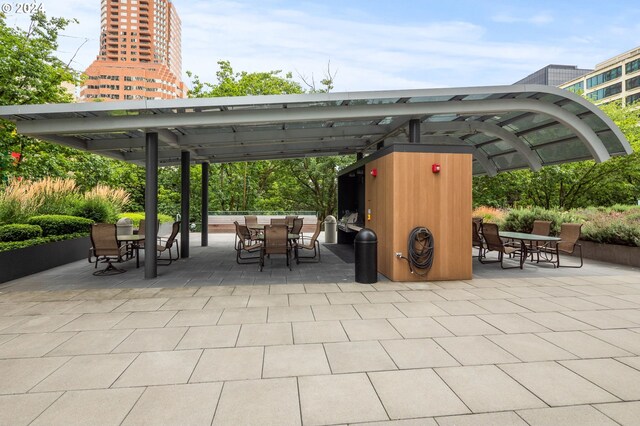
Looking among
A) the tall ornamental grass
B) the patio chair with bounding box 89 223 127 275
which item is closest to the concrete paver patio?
the patio chair with bounding box 89 223 127 275

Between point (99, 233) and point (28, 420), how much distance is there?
548 centimetres

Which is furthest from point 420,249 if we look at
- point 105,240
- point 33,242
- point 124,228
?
point 124,228

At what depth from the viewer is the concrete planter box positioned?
832 centimetres

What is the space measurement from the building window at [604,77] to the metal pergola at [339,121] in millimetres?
67699

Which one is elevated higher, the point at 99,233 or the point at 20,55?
the point at 20,55

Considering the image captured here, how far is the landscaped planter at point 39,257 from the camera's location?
6664 mm

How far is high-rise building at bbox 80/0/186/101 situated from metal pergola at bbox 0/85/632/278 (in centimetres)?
11266

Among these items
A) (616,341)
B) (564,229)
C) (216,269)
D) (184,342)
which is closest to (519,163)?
(564,229)

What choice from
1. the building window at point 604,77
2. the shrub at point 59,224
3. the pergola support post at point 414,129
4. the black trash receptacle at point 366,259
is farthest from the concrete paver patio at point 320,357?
the building window at point 604,77

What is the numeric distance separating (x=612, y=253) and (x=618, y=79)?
68631mm

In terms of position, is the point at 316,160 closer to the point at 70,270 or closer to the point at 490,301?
the point at 70,270

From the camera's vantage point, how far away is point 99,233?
7.13m

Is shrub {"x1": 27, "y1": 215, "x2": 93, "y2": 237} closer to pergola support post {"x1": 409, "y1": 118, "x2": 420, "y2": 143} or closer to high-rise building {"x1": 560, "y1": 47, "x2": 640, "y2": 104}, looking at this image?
pergola support post {"x1": 409, "y1": 118, "x2": 420, "y2": 143}

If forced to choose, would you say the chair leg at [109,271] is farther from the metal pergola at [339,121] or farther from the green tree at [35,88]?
the green tree at [35,88]
